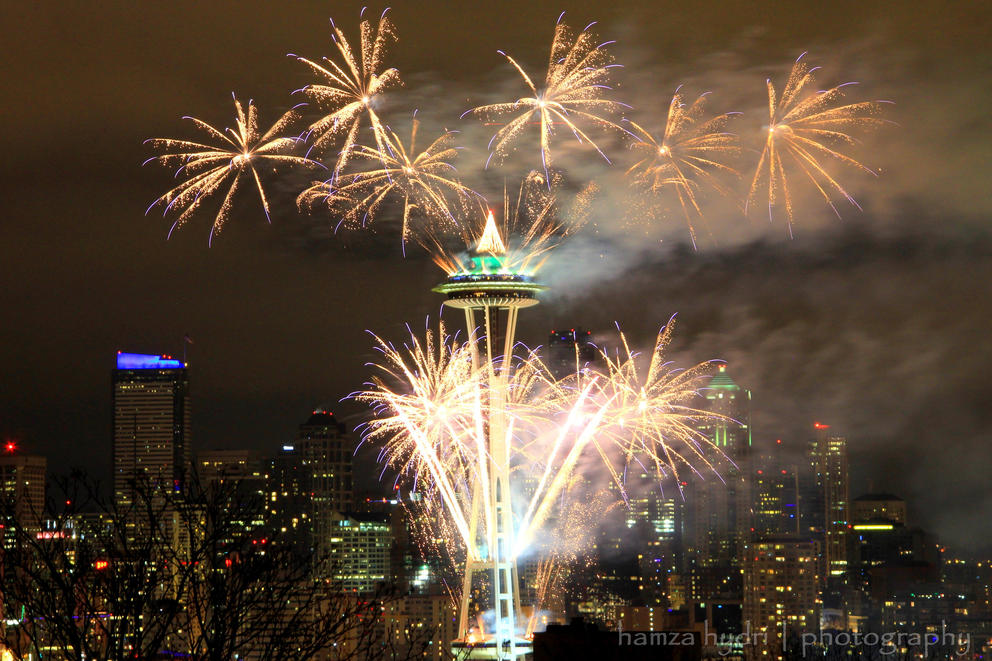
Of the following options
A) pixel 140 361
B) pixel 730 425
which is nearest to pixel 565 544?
pixel 730 425

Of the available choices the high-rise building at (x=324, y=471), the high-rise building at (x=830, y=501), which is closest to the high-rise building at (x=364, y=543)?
the high-rise building at (x=324, y=471)

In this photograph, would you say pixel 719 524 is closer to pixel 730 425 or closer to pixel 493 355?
pixel 730 425

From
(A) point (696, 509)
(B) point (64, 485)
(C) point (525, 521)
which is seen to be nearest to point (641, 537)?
(A) point (696, 509)

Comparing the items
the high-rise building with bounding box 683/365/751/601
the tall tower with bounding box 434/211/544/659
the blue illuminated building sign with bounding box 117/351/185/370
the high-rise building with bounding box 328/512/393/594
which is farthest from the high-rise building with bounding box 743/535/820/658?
the blue illuminated building sign with bounding box 117/351/185/370

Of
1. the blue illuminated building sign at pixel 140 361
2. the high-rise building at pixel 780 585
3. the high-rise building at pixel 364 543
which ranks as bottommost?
the high-rise building at pixel 780 585

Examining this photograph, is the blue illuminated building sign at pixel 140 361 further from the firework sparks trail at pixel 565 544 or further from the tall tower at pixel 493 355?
the tall tower at pixel 493 355
